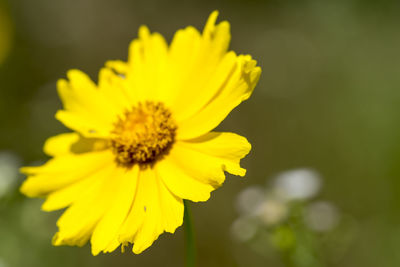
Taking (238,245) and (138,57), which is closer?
(138,57)

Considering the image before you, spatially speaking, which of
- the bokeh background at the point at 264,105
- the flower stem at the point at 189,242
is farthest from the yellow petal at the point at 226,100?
the bokeh background at the point at 264,105

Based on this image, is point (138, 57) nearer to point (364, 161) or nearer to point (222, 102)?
point (222, 102)

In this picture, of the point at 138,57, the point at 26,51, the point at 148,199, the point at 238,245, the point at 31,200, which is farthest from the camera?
the point at 26,51

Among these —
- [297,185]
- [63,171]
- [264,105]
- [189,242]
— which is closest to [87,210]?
[63,171]

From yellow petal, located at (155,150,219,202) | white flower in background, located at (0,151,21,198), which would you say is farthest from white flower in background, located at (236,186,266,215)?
white flower in background, located at (0,151,21,198)

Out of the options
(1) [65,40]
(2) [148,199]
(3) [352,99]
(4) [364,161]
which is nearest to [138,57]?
(2) [148,199]

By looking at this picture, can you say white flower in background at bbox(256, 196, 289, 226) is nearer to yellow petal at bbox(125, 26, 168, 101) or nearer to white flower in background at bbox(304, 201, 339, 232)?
white flower in background at bbox(304, 201, 339, 232)
